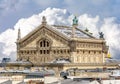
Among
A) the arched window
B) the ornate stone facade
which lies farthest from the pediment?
the arched window

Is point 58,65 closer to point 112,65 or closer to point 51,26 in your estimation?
point 51,26

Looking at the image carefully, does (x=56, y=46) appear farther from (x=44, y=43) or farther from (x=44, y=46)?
(x=44, y=43)

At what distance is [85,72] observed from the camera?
144250mm

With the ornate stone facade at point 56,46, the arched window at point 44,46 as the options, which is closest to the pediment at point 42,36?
the ornate stone facade at point 56,46

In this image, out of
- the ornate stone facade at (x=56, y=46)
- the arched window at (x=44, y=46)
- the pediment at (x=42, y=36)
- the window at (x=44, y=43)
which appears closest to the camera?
the ornate stone facade at (x=56, y=46)

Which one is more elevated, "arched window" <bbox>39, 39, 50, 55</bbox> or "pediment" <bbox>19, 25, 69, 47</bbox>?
"pediment" <bbox>19, 25, 69, 47</bbox>

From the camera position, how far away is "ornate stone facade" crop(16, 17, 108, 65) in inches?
6068

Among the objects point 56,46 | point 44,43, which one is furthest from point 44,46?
point 56,46

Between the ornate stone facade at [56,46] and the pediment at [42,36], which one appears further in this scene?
the pediment at [42,36]

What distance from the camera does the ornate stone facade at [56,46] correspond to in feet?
506

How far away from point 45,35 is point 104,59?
19.4 meters

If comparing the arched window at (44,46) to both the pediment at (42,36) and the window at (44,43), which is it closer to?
the window at (44,43)

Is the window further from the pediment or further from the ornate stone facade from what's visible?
the pediment

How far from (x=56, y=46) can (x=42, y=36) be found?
179 inches
